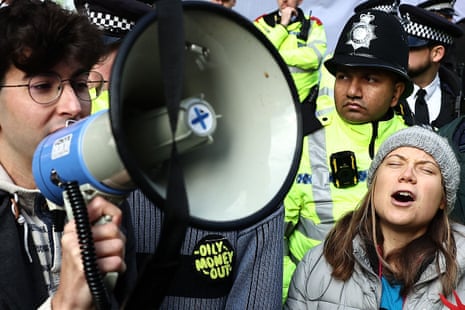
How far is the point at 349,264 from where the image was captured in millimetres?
2498

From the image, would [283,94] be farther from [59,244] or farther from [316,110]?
[316,110]

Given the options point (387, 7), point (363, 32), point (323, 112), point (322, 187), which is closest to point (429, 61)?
point (387, 7)

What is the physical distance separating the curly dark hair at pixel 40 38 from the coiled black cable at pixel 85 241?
0.36 meters

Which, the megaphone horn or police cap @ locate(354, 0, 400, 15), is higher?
police cap @ locate(354, 0, 400, 15)

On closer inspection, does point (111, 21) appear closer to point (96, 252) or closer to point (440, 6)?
point (96, 252)

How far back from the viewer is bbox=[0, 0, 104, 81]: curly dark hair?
1585mm

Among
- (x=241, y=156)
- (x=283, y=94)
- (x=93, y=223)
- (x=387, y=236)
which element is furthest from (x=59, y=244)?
(x=387, y=236)

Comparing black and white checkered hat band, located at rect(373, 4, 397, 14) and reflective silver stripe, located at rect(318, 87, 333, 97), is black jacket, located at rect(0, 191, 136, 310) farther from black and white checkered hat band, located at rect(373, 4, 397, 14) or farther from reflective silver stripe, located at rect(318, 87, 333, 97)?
black and white checkered hat band, located at rect(373, 4, 397, 14)

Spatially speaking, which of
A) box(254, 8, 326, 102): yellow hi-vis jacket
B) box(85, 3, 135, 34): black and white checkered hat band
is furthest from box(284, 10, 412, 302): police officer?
box(254, 8, 326, 102): yellow hi-vis jacket

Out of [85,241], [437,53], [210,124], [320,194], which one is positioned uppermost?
[437,53]

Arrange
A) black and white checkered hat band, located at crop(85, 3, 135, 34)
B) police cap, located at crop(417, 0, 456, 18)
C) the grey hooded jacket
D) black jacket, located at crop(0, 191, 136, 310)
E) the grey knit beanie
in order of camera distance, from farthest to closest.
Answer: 1. police cap, located at crop(417, 0, 456, 18)
2. black and white checkered hat band, located at crop(85, 3, 135, 34)
3. the grey knit beanie
4. the grey hooded jacket
5. black jacket, located at crop(0, 191, 136, 310)

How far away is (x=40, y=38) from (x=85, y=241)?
50 centimetres

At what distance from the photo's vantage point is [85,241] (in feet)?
4.45

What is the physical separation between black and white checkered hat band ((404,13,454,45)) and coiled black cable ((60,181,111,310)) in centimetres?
340
